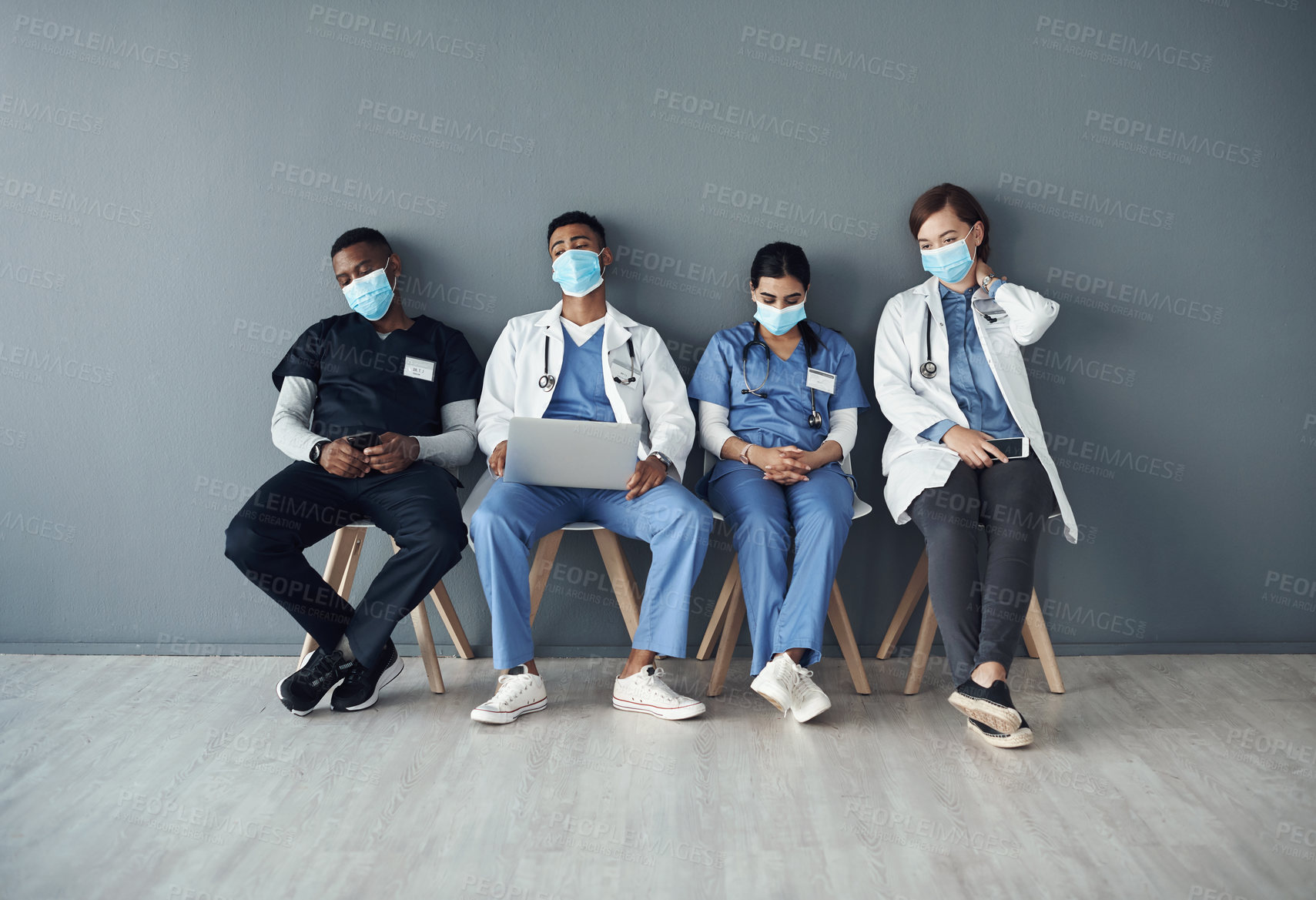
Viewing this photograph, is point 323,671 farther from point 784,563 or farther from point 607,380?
point 784,563

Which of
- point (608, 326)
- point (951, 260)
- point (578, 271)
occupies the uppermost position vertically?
point (951, 260)

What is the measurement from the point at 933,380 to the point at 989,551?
0.57 meters

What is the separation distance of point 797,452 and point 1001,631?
0.75 meters

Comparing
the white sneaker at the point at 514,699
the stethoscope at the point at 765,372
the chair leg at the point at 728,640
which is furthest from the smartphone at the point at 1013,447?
the white sneaker at the point at 514,699

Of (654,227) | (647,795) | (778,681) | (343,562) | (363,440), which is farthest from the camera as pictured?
(654,227)

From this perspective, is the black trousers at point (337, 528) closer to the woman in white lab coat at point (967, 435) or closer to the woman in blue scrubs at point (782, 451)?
the woman in blue scrubs at point (782, 451)

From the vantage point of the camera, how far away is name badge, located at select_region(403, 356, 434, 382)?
2725mm

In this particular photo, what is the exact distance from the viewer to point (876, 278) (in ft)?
9.56

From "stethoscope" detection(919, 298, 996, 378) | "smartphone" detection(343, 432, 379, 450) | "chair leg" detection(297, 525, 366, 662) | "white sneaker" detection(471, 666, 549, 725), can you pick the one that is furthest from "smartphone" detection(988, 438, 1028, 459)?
"chair leg" detection(297, 525, 366, 662)

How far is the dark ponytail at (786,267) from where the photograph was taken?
8.84 ft

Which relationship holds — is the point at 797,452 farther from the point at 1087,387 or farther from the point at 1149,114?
the point at 1149,114

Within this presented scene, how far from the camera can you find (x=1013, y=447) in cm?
254

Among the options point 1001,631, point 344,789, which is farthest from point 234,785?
point 1001,631

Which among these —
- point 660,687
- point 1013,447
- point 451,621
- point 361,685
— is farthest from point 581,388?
point 1013,447
